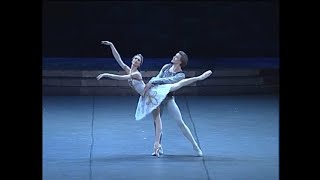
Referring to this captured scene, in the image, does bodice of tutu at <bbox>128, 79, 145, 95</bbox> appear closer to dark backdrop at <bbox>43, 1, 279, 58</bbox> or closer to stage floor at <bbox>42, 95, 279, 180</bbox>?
stage floor at <bbox>42, 95, 279, 180</bbox>

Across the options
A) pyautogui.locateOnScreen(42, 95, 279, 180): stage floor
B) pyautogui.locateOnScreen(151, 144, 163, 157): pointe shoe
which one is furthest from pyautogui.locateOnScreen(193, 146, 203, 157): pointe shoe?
pyautogui.locateOnScreen(151, 144, 163, 157): pointe shoe

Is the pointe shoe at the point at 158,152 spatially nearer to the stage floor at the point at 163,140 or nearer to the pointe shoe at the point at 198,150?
the stage floor at the point at 163,140

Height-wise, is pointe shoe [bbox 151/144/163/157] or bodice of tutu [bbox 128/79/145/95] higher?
bodice of tutu [bbox 128/79/145/95]

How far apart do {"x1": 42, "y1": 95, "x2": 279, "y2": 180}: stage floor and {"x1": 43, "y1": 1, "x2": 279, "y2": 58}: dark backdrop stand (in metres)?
6.76

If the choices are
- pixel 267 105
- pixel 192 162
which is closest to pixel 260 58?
pixel 267 105

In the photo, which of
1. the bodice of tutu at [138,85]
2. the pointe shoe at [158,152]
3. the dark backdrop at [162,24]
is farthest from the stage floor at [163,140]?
the dark backdrop at [162,24]

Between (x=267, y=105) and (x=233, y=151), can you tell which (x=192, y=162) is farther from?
(x=267, y=105)

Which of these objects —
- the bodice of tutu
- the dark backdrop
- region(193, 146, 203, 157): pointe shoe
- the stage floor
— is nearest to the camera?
the stage floor

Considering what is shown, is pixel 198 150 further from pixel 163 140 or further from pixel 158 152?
pixel 163 140

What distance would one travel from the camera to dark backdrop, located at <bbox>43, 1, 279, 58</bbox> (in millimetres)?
24516

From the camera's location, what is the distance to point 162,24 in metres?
26.0

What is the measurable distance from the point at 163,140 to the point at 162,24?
13346 mm

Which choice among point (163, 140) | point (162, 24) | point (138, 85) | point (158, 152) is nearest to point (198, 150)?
point (158, 152)
